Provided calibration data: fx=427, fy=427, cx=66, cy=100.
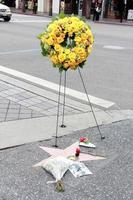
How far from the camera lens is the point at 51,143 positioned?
555 cm

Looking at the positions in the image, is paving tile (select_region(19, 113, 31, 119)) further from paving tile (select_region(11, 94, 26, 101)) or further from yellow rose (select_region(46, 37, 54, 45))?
yellow rose (select_region(46, 37, 54, 45))

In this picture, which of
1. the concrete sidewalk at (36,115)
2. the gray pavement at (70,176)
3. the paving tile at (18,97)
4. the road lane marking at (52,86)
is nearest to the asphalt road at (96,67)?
the road lane marking at (52,86)

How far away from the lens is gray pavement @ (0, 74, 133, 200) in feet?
14.2

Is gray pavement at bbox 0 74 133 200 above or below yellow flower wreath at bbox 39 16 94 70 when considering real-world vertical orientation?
below

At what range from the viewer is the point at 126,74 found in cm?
1083

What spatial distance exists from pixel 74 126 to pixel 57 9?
39.1m

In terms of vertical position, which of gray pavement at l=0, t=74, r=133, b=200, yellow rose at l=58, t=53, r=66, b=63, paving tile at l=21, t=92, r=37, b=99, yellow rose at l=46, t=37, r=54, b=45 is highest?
yellow rose at l=46, t=37, r=54, b=45

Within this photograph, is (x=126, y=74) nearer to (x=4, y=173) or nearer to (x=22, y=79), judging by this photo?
(x=22, y=79)

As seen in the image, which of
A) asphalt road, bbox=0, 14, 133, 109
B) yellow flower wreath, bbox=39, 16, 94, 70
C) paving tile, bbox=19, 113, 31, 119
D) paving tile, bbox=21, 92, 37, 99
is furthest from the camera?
asphalt road, bbox=0, 14, 133, 109

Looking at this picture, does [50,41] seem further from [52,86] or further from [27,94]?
[52,86]

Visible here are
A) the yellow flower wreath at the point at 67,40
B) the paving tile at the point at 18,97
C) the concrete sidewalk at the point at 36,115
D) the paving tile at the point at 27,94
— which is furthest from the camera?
the paving tile at the point at 27,94

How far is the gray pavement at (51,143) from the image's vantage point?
14.2ft

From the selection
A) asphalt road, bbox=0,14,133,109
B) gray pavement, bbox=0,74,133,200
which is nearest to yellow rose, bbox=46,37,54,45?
gray pavement, bbox=0,74,133,200

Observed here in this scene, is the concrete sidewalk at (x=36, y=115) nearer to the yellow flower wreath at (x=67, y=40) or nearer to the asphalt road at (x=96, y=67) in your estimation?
the asphalt road at (x=96, y=67)
